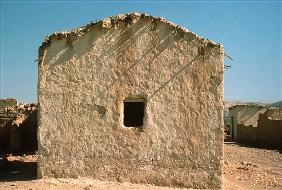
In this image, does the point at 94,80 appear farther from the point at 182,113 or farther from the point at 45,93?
the point at 182,113

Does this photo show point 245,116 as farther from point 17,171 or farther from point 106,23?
point 106,23

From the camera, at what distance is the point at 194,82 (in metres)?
9.21

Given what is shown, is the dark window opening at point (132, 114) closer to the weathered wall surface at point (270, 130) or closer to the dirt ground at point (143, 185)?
the dirt ground at point (143, 185)

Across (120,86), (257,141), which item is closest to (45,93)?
(120,86)

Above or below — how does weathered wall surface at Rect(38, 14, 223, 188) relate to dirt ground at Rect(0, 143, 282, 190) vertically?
above

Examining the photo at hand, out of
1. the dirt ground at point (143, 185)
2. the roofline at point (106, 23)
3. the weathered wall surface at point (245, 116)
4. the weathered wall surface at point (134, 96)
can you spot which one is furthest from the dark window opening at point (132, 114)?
the weathered wall surface at point (245, 116)

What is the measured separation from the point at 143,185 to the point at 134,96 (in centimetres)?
224

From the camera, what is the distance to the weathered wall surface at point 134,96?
9.16 m

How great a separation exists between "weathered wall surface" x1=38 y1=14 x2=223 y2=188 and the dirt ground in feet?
0.97

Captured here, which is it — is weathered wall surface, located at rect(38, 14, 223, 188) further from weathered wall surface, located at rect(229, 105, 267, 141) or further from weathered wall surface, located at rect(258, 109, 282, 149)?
weathered wall surface, located at rect(229, 105, 267, 141)

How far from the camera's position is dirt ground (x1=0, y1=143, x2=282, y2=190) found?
8781 mm

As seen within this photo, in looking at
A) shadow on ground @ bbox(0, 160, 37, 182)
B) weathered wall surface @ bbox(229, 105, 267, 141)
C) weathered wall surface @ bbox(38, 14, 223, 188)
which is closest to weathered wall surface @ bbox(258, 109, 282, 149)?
weathered wall surface @ bbox(229, 105, 267, 141)

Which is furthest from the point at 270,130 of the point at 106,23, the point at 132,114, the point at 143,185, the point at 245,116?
the point at 106,23

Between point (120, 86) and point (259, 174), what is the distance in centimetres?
614
